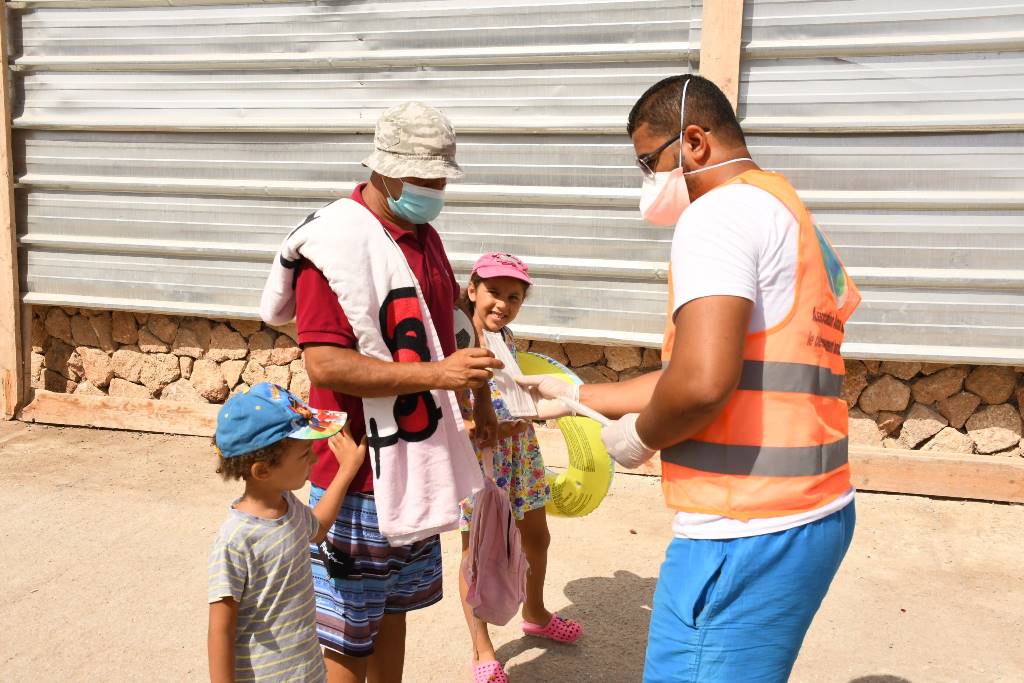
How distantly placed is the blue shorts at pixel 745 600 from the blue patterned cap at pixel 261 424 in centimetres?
99

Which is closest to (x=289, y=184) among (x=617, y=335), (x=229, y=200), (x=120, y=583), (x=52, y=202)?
(x=229, y=200)

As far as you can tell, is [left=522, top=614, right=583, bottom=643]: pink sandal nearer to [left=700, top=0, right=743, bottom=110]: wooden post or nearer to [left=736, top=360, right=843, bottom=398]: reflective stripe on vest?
[left=736, top=360, right=843, bottom=398]: reflective stripe on vest

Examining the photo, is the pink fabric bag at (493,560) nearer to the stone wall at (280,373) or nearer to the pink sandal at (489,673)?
the pink sandal at (489,673)

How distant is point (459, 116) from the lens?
595 cm

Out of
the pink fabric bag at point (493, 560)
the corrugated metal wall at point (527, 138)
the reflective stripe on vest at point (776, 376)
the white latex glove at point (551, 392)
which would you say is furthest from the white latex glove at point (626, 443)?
the corrugated metal wall at point (527, 138)

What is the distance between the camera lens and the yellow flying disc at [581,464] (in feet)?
12.3

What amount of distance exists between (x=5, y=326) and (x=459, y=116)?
12.1 feet

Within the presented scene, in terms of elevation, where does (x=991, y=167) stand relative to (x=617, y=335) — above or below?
above

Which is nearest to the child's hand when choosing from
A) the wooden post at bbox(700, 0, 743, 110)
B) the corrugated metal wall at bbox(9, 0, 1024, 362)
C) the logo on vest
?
the logo on vest

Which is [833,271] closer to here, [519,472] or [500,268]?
[500,268]

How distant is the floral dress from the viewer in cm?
354

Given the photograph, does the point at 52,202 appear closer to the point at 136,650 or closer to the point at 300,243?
the point at 136,650

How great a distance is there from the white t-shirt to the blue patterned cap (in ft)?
3.42

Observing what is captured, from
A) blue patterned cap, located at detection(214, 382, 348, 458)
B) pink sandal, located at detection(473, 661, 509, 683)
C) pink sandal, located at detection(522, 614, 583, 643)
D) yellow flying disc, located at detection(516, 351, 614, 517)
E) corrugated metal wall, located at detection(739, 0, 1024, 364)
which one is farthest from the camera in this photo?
corrugated metal wall, located at detection(739, 0, 1024, 364)
